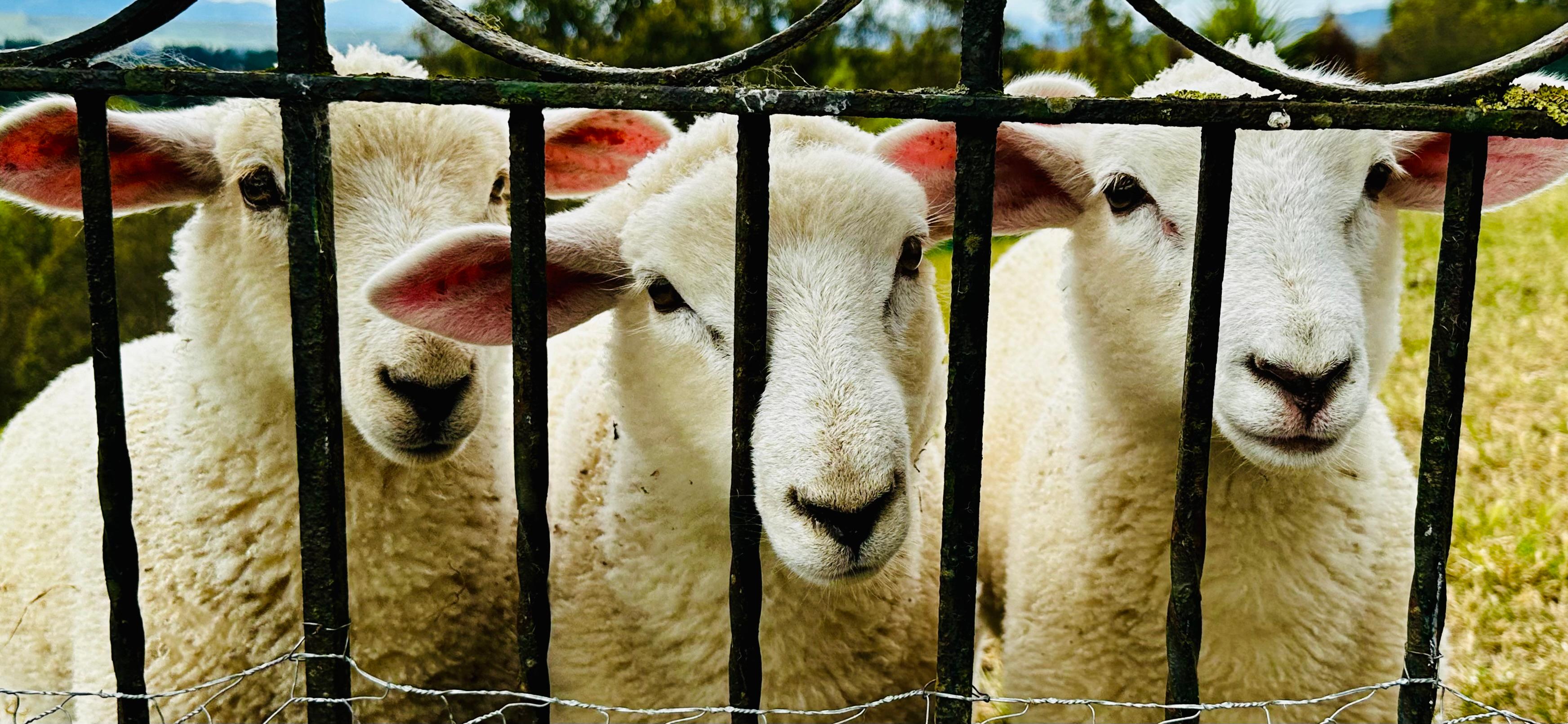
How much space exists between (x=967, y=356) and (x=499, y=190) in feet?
5.26

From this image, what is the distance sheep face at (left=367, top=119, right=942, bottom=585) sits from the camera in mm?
2096

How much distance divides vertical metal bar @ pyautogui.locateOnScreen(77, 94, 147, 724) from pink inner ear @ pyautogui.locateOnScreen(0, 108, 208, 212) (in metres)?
0.79

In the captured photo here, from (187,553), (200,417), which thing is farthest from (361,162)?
(187,553)

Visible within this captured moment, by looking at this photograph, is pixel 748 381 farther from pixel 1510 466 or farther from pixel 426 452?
pixel 1510 466

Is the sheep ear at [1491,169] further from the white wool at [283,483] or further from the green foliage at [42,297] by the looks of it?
the green foliage at [42,297]

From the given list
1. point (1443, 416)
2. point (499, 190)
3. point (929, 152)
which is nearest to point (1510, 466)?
point (929, 152)

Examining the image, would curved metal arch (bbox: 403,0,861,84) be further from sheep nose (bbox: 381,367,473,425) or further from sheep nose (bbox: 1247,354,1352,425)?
sheep nose (bbox: 1247,354,1352,425)

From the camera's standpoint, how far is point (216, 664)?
2.77 metres

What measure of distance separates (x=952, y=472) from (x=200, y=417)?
A: 2010 millimetres

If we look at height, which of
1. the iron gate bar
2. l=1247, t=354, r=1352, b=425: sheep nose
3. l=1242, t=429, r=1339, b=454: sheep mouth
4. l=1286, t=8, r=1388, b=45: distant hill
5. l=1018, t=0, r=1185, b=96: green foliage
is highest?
l=1018, t=0, r=1185, b=96: green foliage

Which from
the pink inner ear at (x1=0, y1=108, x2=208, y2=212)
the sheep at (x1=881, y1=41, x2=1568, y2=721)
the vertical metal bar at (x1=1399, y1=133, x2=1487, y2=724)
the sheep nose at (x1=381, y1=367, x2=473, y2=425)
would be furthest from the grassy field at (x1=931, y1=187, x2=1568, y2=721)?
the pink inner ear at (x1=0, y1=108, x2=208, y2=212)

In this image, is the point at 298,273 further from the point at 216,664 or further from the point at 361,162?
the point at 216,664

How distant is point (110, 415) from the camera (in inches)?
77.6

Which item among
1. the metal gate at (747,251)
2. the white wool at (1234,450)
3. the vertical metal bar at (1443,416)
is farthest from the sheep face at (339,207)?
the vertical metal bar at (1443,416)
